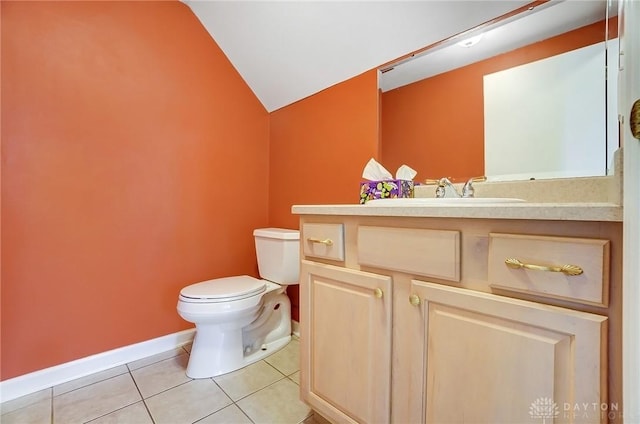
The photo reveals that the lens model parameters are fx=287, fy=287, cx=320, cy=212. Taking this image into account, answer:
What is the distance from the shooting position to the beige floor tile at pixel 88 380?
1.35 meters

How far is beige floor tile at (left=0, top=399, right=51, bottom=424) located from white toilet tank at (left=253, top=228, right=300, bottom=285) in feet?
3.60

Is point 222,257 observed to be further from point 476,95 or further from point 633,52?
point 633,52

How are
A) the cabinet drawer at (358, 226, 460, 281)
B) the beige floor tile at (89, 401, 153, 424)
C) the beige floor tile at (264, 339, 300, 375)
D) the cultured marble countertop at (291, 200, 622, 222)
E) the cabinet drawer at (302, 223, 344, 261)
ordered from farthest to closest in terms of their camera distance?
the beige floor tile at (264, 339, 300, 375)
the beige floor tile at (89, 401, 153, 424)
the cabinet drawer at (302, 223, 344, 261)
the cabinet drawer at (358, 226, 460, 281)
the cultured marble countertop at (291, 200, 622, 222)

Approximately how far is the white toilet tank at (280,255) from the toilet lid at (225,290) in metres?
0.14

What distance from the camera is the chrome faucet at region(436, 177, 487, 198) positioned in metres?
1.15

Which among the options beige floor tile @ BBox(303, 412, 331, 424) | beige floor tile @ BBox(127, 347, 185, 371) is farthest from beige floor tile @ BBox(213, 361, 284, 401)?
beige floor tile @ BBox(127, 347, 185, 371)

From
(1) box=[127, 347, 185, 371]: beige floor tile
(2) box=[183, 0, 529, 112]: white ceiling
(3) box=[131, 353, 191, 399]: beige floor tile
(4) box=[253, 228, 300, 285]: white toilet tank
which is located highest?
(2) box=[183, 0, 529, 112]: white ceiling

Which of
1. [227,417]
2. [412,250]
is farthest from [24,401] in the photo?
[412,250]

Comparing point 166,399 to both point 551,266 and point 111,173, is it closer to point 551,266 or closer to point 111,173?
point 111,173

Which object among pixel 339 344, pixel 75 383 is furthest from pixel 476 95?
pixel 75 383

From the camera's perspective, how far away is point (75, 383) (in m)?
1.40

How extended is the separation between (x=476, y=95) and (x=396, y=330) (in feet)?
3.49

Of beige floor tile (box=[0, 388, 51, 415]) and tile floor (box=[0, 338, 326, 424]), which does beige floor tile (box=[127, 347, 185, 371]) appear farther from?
beige floor tile (box=[0, 388, 51, 415])

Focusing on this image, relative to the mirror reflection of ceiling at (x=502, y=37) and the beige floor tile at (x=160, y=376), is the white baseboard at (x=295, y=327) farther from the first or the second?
the mirror reflection of ceiling at (x=502, y=37)
